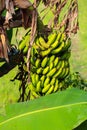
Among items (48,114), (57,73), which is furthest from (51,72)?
(48,114)

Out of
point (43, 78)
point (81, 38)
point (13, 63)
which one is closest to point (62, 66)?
point (43, 78)

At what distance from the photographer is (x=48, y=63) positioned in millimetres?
1575

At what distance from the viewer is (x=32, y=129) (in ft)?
3.53

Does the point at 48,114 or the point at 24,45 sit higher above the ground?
the point at 24,45

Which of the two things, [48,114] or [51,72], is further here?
[51,72]

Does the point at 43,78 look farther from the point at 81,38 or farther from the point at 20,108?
the point at 81,38

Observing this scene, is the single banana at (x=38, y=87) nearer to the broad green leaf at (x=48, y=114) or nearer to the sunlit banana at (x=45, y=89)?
the sunlit banana at (x=45, y=89)

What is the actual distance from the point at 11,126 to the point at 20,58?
1.73ft

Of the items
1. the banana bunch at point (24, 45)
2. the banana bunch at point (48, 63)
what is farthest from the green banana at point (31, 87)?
the banana bunch at point (24, 45)

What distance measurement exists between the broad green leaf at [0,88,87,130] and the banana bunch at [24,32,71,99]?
423 mm

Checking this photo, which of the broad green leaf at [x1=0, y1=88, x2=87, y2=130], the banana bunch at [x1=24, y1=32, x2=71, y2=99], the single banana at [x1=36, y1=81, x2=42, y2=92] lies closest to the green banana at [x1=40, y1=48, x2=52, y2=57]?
the banana bunch at [x1=24, y1=32, x2=71, y2=99]

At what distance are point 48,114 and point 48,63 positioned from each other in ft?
1.61

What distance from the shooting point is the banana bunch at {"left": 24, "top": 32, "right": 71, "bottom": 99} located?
1553 mm

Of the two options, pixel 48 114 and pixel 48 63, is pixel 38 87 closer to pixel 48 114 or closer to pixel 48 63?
pixel 48 63
